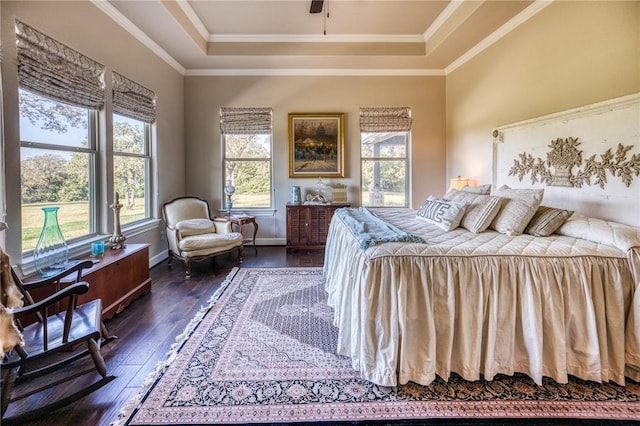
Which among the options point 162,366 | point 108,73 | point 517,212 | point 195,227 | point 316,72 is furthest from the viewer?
point 316,72

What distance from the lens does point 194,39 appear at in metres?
4.16

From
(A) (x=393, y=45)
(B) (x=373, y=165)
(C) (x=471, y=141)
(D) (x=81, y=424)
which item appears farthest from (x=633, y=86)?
(D) (x=81, y=424)

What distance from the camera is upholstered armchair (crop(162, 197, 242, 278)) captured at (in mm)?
3930

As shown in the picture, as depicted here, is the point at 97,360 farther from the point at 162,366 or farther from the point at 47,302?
the point at 47,302

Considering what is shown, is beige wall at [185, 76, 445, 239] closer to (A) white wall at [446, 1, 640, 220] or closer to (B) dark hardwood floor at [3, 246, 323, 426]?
(A) white wall at [446, 1, 640, 220]

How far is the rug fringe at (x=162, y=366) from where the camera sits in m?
1.60

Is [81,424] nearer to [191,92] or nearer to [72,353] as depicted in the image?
[72,353]

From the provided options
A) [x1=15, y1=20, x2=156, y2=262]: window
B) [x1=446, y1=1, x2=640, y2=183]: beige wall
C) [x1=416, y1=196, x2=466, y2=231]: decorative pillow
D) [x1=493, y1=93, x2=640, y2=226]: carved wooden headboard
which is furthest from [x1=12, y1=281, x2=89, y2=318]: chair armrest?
[x1=446, y1=1, x2=640, y2=183]: beige wall

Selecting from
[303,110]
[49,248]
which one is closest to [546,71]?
[303,110]

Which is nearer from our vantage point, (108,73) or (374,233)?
(374,233)

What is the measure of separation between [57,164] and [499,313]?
3828mm

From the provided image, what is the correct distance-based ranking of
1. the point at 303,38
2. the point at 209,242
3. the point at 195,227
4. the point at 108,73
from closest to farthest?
the point at 108,73 → the point at 209,242 → the point at 195,227 → the point at 303,38

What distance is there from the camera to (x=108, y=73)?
3.37 meters

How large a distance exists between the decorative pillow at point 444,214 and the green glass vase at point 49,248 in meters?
3.08
